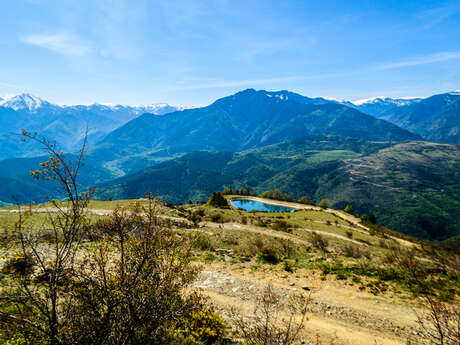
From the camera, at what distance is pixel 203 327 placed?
6.96 m

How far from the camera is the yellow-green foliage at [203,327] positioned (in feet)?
22.1

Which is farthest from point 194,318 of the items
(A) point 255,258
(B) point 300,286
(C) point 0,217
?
(C) point 0,217

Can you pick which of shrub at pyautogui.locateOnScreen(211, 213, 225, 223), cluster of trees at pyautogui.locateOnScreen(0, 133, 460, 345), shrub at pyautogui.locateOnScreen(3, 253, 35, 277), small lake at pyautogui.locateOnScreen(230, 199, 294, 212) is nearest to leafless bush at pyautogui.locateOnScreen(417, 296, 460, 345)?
cluster of trees at pyautogui.locateOnScreen(0, 133, 460, 345)

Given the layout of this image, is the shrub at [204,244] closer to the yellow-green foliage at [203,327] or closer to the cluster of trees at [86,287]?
the yellow-green foliage at [203,327]

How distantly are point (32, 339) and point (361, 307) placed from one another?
11415mm

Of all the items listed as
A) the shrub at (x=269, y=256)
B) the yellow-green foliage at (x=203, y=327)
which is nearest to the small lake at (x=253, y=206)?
the shrub at (x=269, y=256)

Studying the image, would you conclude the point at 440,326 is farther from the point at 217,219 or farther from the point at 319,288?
the point at 217,219

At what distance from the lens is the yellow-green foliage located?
22.1ft

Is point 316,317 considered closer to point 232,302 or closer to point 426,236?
point 232,302

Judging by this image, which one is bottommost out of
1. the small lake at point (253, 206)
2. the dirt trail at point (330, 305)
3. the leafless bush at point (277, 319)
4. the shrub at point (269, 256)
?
the small lake at point (253, 206)

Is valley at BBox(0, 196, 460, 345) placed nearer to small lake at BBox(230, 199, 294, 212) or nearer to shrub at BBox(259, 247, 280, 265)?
shrub at BBox(259, 247, 280, 265)

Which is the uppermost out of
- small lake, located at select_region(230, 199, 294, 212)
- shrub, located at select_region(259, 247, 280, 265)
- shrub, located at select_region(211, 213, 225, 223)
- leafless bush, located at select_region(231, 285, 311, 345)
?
leafless bush, located at select_region(231, 285, 311, 345)

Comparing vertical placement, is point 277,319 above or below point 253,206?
above

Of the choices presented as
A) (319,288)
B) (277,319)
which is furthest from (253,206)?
(277,319)
